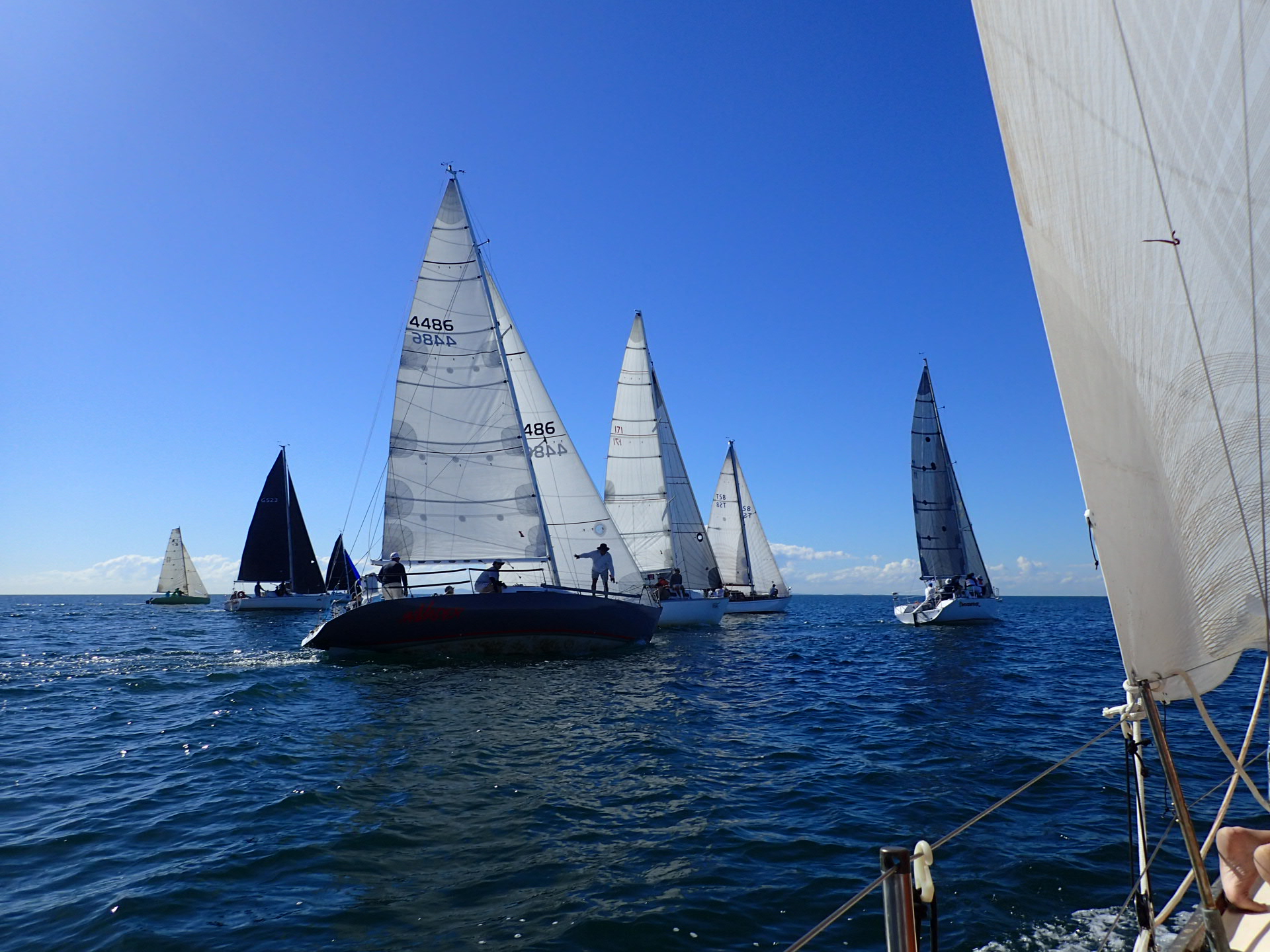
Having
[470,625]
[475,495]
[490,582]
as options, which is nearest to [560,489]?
[475,495]

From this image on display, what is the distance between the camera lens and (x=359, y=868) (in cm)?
518

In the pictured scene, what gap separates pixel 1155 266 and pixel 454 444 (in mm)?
17365

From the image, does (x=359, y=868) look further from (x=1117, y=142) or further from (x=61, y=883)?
(x=1117, y=142)

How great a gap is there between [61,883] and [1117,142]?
7381 mm

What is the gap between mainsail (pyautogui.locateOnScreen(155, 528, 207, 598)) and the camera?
2564 inches

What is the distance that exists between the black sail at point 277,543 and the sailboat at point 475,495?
102 feet

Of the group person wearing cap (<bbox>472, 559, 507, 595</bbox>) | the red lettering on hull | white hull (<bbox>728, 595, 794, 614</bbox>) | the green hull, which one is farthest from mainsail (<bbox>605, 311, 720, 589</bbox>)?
the green hull

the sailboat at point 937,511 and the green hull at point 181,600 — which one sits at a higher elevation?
the sailboat at point 937,511

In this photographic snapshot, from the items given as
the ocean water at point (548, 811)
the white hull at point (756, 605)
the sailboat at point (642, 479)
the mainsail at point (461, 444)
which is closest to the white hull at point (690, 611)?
the sailboat at point (642, 479)

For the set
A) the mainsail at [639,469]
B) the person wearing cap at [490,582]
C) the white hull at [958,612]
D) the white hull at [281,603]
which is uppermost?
the mainsail at [639,469]

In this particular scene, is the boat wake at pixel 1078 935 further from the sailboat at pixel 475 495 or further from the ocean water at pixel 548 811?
the sailboat at pixel 475 495

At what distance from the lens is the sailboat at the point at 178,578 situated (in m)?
65.1

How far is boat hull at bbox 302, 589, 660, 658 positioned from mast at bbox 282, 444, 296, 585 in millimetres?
30940

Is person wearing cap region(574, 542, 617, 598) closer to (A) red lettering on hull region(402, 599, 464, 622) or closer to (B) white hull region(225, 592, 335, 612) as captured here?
(A) red lettering on hull region(402, 599, 464, 622)
